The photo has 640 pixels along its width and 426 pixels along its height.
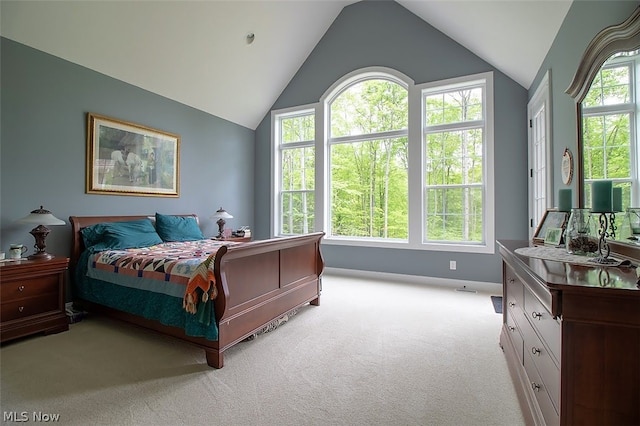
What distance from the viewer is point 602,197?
138 cm

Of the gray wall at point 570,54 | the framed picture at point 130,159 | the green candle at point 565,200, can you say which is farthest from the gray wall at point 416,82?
the green candle at point 565,200

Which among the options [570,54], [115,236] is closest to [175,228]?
[115,236]

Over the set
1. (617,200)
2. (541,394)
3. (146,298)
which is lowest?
(541,394)

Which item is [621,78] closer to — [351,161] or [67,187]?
[351,161]

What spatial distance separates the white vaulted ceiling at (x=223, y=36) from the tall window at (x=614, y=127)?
115 cm

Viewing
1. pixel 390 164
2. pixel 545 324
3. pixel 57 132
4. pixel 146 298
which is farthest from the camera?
pixel 390 164

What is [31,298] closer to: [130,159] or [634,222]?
[130,159]

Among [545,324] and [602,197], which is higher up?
[602,197]

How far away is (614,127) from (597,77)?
1.39 ft

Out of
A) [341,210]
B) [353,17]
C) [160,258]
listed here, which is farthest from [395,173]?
[160,258]

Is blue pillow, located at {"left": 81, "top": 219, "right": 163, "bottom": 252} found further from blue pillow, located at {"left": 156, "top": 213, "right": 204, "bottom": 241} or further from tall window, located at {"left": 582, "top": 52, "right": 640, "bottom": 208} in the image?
tall window, located at {"left": 582, "top": 52, "right": 640, "bottom": 208}

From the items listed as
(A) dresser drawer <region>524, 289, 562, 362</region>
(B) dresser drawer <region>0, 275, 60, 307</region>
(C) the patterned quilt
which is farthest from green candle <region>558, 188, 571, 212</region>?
(B) dresser drawer <region>0, 275, 60, 307</region>

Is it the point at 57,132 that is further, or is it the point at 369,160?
the point at 369,160

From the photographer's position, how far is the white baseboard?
161 inches
